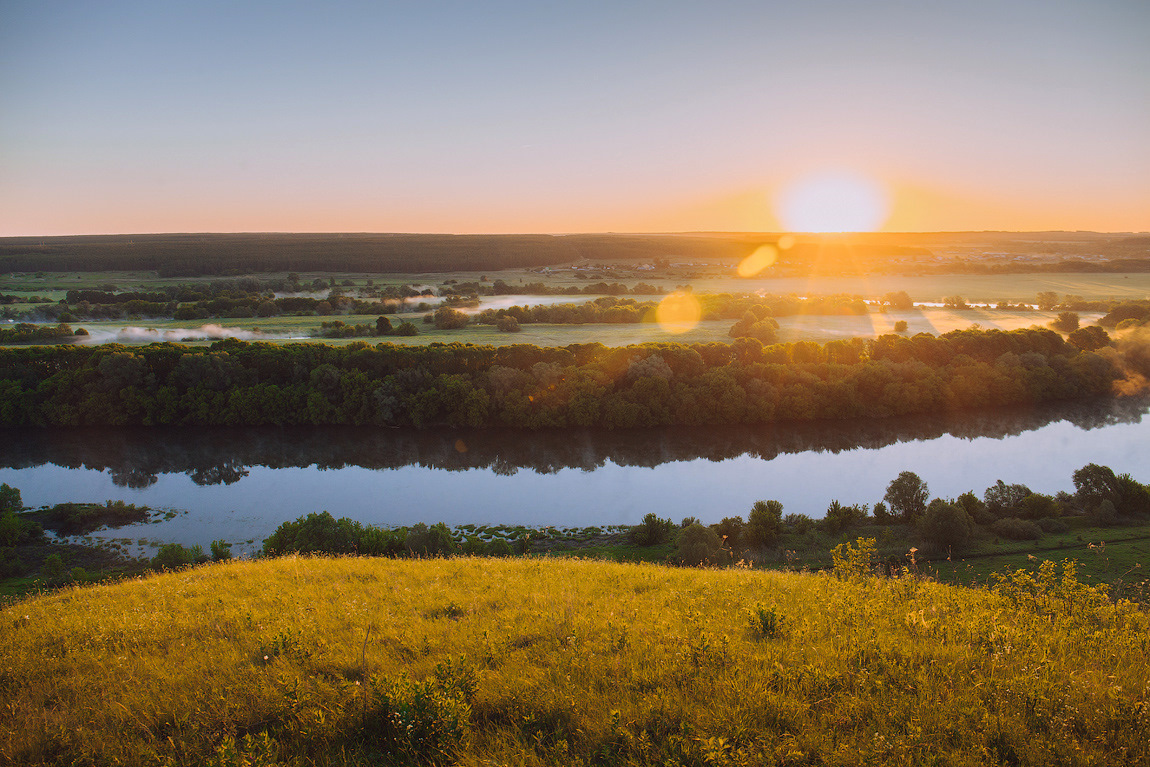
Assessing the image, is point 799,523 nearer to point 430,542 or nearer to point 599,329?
point 430,542

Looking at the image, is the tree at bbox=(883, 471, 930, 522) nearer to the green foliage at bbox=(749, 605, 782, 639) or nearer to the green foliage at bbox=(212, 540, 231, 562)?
the green foliage at bbox=(749, 605, 782, 639)

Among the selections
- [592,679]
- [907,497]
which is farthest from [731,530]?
[592,679]

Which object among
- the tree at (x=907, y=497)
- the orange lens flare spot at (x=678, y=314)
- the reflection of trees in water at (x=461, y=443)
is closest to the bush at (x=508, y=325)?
the orange lens flare spot at (x=678, y=314)

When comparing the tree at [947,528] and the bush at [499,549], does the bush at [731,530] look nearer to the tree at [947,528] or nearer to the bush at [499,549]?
the tree at [947,528]

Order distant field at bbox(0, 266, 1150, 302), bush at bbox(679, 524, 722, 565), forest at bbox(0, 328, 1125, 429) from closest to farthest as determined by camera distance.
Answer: bush at bbox(679, 524, 722, 565)
forest at bbox(0, 328, 1125, 429)
distant field at bbox(0, 266, 1150, 302)

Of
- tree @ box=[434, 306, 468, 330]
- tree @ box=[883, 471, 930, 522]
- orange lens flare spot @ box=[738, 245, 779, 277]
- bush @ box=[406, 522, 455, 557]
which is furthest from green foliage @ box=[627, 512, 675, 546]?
orange lens flare spot @ box=[738, 245, 779, 277]
